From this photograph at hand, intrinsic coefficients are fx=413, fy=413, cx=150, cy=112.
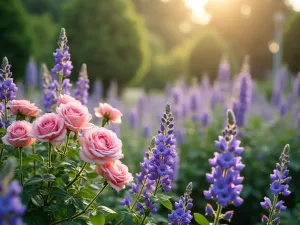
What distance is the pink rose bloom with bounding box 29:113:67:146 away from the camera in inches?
70.6

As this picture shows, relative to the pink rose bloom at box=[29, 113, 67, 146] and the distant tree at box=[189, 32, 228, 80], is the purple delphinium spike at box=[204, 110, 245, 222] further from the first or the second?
the distant tree at box=[189, 32, 228, 80]

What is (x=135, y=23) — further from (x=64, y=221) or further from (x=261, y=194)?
(x=64, y=221)

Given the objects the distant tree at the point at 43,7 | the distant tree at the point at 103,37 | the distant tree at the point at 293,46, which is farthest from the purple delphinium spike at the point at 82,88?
the distant tree at the point at 43,7

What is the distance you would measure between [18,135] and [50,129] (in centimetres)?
15

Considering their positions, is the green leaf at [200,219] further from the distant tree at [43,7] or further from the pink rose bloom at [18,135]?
the distant tree at [43,7]

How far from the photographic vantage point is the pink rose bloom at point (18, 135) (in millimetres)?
1830

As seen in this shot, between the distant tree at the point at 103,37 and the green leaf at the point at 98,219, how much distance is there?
1067 cm

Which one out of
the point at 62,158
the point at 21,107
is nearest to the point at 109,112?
the point at 62,158

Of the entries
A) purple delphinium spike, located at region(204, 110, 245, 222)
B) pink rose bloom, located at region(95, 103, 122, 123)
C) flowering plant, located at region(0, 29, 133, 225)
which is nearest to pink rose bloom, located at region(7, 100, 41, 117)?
flowering plant, located at region(0, 29, 133, 225)

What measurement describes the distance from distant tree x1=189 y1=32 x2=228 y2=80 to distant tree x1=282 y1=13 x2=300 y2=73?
356 cm

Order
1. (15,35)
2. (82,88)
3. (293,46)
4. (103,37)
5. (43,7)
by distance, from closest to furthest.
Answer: (82,88), (15,35), (103,37), (293,46), (43,7)

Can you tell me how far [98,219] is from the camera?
1.89 m

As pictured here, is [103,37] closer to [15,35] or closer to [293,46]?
[15,35]

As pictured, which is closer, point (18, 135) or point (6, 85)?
point (18, 135)
